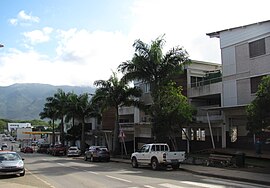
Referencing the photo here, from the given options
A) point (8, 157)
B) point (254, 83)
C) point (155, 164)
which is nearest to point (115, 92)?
point (254, 83)

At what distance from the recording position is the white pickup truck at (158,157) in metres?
24.9

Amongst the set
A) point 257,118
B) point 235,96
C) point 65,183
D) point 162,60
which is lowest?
point 65,183

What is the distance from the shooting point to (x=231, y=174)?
65.4 ft

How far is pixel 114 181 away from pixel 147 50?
1913cm

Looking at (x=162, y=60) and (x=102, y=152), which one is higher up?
(x=162, y=60)

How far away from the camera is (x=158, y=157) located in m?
25.3

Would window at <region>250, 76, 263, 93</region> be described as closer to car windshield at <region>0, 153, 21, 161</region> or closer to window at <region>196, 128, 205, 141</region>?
window at <region>196, 128, 205, 141</region>

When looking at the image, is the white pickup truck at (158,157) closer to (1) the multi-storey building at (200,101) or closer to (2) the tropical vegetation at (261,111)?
(2) the tropical vegetation at (261,111)

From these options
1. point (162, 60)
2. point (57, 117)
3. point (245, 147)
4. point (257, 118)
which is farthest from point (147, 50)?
point (57, 117)

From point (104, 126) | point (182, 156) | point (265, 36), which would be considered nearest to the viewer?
point (182, 156)

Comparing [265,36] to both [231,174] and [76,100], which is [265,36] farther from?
[76,100]

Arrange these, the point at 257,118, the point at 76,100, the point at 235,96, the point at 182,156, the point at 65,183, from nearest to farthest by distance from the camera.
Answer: the point at 65,183
the point at 257,118
the point at 182,156
the point at 235,96
the point at 76,100

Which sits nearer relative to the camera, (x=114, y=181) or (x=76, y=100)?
(x=114, y=181)

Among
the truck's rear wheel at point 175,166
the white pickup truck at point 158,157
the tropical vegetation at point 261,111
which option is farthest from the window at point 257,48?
the truck's rear wheel at point 175,166
